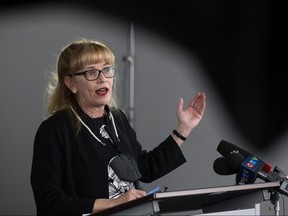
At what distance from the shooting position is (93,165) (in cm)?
247

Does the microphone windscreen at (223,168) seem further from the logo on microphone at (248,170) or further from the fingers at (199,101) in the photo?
the fingers at (199,101)

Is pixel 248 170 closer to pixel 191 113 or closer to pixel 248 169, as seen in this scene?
pixel 248 169

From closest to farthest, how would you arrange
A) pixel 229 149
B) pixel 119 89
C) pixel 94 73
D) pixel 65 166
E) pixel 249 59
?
pixel 229 149, pixel 65 166, pixel 94 73, pixel 119 89, pixel 249 59

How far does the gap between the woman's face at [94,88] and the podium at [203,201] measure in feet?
2.20

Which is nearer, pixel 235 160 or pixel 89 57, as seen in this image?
pixel 235 160

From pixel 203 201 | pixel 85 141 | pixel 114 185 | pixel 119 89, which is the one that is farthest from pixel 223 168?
pixel 119 89

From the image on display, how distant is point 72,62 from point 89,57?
3.3 inches

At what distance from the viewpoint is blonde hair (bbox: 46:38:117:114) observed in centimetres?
255

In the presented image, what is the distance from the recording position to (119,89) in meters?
4.21

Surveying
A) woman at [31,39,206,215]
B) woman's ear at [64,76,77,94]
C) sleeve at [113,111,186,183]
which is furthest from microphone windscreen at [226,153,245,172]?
woman's ear at [64,76,77,94]

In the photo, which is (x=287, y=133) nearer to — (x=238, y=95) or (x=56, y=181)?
(x=238, y=95)

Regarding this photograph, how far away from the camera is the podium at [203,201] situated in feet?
5.86

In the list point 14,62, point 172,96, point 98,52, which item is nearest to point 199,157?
point 172,96

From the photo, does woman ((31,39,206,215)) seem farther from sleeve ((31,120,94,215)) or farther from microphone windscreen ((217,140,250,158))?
microphone windscreen ((217,140,250,158))
